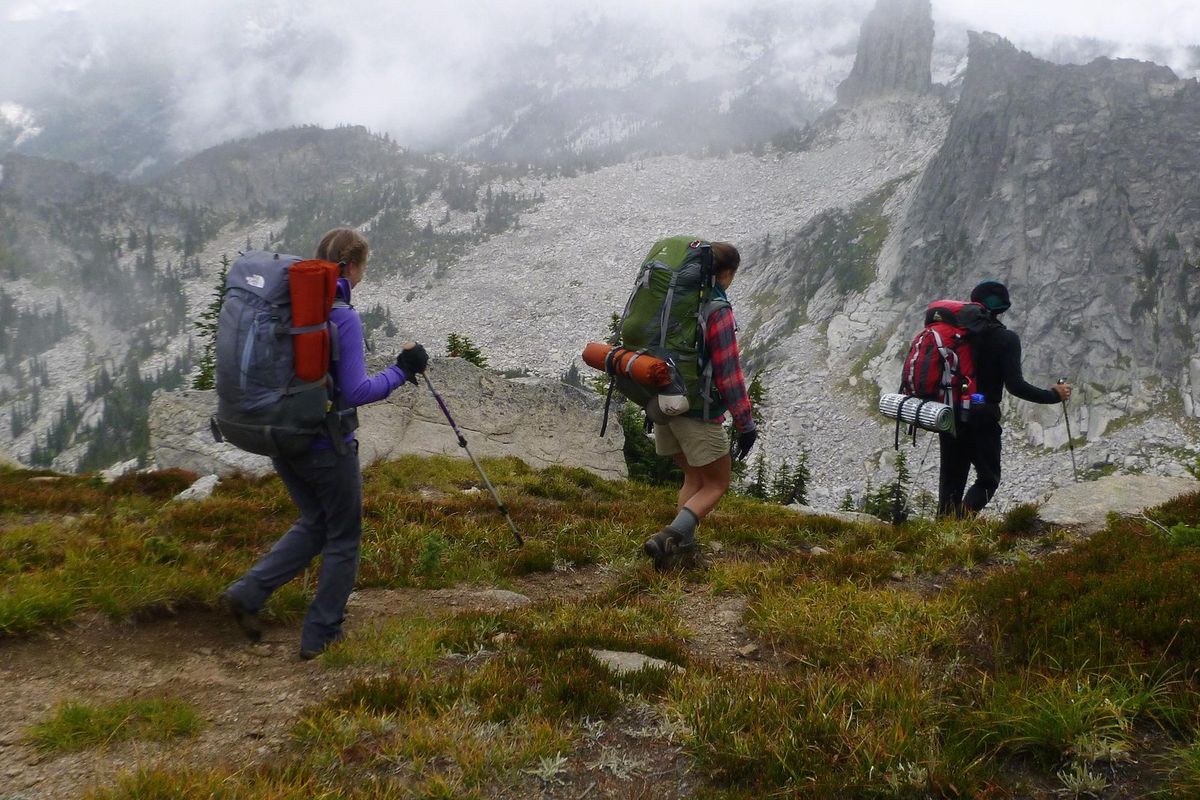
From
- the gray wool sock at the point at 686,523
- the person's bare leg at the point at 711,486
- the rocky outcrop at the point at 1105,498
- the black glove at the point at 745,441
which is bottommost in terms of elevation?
the rocky outcrop at the point at 1105,498

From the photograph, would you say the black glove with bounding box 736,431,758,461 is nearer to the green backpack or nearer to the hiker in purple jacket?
the green backpack

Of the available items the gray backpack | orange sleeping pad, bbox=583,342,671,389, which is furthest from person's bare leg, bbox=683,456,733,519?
the gray backpack

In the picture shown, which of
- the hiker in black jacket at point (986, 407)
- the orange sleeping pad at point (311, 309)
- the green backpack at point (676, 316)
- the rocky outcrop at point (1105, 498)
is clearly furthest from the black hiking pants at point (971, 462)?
the orange sleeping pad at point (311, 309)

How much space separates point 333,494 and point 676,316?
357cm

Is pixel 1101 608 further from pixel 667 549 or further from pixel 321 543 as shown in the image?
pixel 321 543

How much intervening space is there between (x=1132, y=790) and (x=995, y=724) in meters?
0.59

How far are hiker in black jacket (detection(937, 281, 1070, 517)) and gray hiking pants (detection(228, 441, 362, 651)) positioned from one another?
761 cm

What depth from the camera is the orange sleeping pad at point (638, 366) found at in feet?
23.0

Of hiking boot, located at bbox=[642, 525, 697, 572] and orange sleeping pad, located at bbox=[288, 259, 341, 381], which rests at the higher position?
orange sleeping pad, located at bbox=[288, 259, 341, 381]

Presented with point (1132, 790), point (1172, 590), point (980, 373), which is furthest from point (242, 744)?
point (980, 373)

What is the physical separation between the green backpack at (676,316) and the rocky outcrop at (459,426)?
41.0 ft

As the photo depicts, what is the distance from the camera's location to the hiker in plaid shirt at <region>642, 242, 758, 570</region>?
7.32 m

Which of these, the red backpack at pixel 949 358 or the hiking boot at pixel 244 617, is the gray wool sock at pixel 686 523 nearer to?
the red backpack at pixel 949 358

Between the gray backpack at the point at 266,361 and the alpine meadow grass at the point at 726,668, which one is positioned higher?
the gray backpack at the point at 266,361
